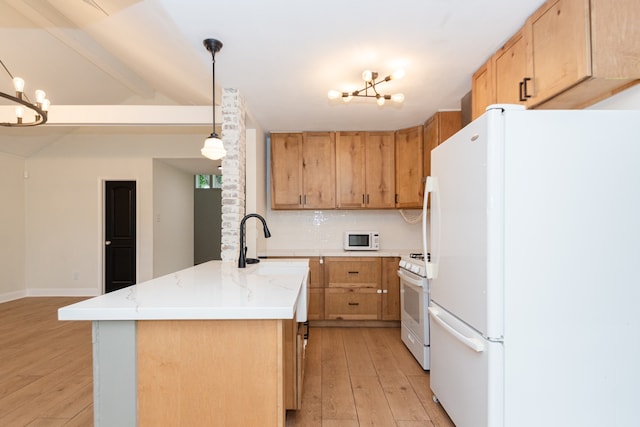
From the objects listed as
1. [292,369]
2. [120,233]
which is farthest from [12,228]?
[292,369]

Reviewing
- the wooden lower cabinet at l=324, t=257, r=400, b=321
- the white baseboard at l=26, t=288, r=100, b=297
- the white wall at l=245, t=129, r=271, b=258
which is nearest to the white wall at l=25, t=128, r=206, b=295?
the white baseboard at l=26, t=288, r=100, b=297

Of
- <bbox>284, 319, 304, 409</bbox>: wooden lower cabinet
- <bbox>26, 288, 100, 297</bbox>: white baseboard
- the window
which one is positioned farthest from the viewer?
the window

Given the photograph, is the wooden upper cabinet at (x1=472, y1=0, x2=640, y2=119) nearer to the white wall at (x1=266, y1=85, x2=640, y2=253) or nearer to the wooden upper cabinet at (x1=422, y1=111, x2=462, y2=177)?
the wooden upper cabinet at (x1=422, y1=111, x2=462, y2=177)

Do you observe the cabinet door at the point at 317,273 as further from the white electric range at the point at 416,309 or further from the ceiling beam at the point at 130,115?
the ceiling beam at the point at 130,115

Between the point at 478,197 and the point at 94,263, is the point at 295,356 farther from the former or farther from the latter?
the point at 94,263

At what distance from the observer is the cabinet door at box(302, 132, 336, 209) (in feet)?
13.3

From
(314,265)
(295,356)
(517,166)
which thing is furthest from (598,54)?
(314,265)

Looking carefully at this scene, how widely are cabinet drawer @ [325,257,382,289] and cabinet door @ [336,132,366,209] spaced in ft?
2.47

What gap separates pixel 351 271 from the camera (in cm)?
379

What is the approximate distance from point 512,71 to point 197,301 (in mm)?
2278

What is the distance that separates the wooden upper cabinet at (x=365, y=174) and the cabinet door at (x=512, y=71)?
1.91 m

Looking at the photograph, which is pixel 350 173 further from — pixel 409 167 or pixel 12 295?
pixel 12 295

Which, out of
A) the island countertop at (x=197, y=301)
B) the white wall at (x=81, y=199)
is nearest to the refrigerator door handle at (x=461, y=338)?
the island countertop at (x=197, y=301)

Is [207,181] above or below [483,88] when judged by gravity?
below
